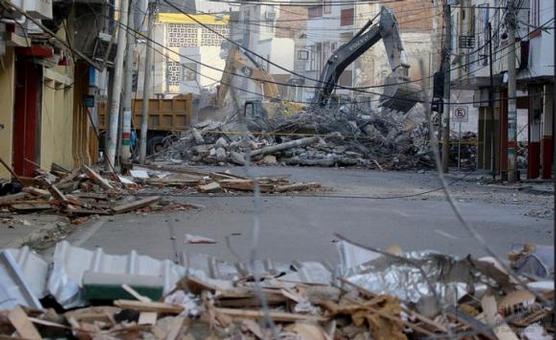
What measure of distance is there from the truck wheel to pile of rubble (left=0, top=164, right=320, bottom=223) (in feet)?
63.7

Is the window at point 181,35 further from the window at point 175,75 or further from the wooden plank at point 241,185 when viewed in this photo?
the wooden plank at point 241,185

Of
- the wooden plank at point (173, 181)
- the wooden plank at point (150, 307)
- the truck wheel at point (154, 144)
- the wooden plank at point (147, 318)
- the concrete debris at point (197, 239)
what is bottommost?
the concrete debris at point (197, 239)

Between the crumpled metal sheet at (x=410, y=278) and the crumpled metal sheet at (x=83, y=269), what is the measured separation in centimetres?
154

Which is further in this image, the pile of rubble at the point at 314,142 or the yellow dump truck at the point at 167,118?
the yellow dump truck at the point at 167,118

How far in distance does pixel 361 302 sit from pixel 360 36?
38.1 meters

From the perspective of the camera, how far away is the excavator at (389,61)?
39.5m

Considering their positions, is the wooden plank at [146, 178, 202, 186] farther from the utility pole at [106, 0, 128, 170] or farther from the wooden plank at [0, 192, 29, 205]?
the wooden plank at [0, 192, 29, 205]

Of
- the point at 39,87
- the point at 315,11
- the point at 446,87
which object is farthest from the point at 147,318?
the point at 315,11

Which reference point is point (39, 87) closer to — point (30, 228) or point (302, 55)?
point (30, 228)

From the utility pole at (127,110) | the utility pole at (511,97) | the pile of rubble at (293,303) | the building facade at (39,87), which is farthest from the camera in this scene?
the utility pole at (511,97)

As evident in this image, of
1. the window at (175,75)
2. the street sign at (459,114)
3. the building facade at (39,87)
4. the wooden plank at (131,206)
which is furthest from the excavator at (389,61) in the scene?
the window at (175,75)

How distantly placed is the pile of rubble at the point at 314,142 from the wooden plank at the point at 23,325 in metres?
35.1

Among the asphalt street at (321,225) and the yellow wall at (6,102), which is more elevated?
the yellow wall at (6,102)

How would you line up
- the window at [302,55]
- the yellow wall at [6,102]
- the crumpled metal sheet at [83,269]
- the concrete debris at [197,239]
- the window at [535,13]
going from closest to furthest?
the crumpled metal sheet at [83,269], the concrete debris at [197,239], the yellow wall at [6,102], the window at [535,13], the window at [302,55]
